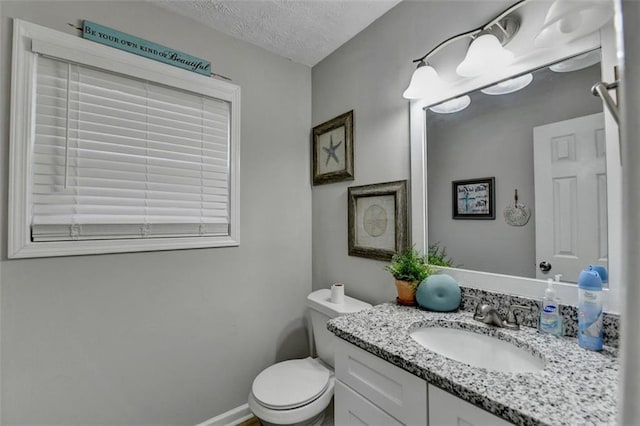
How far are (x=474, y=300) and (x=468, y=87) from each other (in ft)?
2.99

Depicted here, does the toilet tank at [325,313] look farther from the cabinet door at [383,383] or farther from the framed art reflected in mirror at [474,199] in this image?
the framed art reflected in mirror at [474,199]

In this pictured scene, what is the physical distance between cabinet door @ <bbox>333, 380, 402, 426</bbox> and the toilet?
0.25m

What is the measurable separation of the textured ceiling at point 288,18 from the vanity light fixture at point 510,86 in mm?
751

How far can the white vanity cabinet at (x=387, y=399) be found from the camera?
0.68m

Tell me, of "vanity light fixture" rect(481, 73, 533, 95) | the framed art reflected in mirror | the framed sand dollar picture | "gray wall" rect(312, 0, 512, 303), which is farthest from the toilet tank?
"vanity light fixture" rect(481, 73, 533, 95)

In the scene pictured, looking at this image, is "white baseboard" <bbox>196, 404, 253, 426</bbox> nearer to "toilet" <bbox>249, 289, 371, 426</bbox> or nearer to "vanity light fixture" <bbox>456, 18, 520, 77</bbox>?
"toilet" <bbox>249, 289, 371, 426</bbox>

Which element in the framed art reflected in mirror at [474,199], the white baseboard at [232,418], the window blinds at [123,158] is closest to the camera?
the framed art reflected in mirror at [474,199]

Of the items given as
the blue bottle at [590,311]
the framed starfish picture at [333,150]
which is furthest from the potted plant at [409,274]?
the framed starfish picture at [333,150]

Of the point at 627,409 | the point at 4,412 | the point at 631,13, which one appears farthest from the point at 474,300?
the point at 4,412

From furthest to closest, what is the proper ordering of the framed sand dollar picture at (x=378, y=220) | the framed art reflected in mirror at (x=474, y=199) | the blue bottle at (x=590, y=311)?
the framed sand dollar picture at (x=378, y=220) < the framed art reflected in mirror at (x=474, y=199) < the blue bottle at (x=590, y=311)

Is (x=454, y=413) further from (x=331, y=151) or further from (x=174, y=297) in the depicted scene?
(x=331, y=151)

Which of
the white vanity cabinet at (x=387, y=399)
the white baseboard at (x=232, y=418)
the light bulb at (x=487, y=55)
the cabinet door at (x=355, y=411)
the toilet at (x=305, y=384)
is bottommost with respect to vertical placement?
the white baseboard at (x=232, y=418)

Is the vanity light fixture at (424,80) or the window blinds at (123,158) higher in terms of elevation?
the vanity light fixture at (424,80)

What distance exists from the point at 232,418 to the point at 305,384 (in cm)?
65
